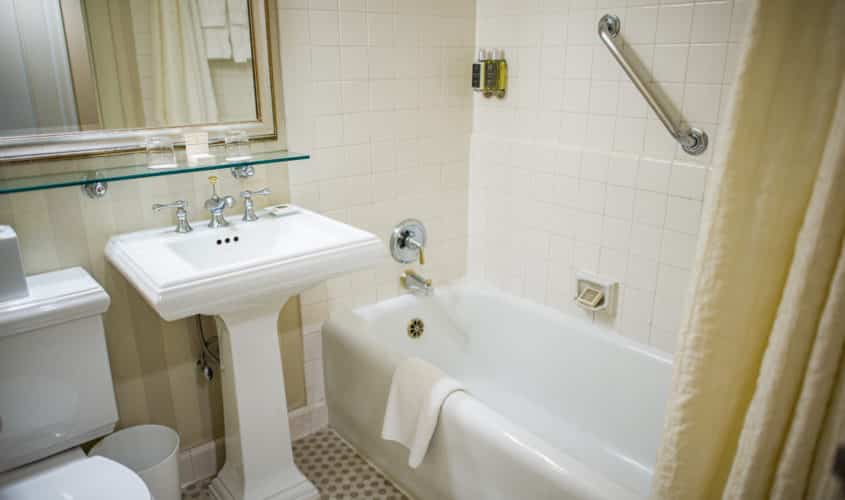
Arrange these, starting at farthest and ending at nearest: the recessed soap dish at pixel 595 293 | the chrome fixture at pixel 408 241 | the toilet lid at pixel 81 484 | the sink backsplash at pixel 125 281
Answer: the chrome fixture at pixel 408 241
the recessed soap dish at pixel 595 293
the sink backsplash at pixel 125 281
the toilet lid at pixel 81 484

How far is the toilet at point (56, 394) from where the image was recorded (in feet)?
4.73

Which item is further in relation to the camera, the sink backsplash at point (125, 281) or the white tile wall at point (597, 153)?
the white tile wall at point (597, 153)

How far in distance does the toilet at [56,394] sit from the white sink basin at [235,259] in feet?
0.54

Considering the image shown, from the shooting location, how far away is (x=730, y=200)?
0.76 metres

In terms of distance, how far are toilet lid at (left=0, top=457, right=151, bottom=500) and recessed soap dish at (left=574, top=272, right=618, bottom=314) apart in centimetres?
152

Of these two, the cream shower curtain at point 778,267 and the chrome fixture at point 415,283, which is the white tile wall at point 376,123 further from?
the cream shower curtain at point 778,267

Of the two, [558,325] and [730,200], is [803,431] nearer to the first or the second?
[730,200]

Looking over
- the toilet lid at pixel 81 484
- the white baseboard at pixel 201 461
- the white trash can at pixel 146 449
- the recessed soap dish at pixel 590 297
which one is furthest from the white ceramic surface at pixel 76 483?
the recessed soap dish at pixel 590 297

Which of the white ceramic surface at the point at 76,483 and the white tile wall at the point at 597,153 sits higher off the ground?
the white tile wall at the point at 597,153

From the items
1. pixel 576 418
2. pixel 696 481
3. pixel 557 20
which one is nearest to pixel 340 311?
pixel 576 418

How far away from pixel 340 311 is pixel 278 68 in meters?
0.93

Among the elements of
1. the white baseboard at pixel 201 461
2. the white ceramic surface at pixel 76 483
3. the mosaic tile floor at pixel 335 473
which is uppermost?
the white ceramic surface at pixel 76 483

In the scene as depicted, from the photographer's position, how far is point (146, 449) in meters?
1.89

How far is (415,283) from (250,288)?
3.47ft
